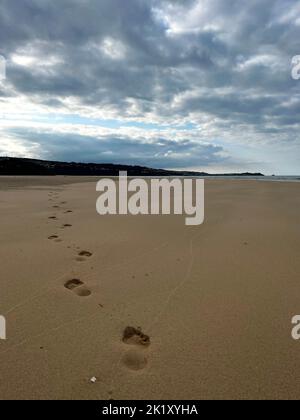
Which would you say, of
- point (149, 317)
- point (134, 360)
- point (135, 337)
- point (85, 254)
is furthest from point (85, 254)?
point (134, 360)

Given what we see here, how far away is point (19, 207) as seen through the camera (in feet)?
26.2

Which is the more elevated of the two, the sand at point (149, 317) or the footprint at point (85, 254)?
the footprint at point (85, 254)

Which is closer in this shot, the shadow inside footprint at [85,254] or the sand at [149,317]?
the sand at [149,317]

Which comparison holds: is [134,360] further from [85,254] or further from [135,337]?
[85,254]

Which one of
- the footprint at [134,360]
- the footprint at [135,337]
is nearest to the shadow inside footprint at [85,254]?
the footprint at [135,337]

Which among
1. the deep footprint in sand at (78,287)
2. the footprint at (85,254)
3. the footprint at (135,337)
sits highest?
the footprint at (85,254)

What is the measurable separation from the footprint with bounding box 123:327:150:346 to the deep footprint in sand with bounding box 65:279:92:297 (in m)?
0.75

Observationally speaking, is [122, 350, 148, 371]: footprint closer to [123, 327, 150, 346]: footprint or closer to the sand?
the sand

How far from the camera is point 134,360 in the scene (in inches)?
80.7

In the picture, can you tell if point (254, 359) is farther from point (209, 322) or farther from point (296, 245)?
point (296, 245)

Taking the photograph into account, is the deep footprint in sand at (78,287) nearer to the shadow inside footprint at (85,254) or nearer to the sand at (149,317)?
the sand at (149,317)

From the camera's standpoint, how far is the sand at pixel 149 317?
1.86 m
